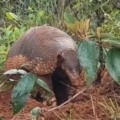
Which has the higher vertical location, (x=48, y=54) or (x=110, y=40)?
(x=110, y=40)

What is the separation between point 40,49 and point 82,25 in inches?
57.1

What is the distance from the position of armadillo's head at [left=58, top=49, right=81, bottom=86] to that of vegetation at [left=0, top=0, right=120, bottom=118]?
5.9 inches

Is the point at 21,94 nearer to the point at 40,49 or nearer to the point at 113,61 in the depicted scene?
the point at 113,61

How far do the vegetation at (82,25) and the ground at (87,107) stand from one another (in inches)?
7.5

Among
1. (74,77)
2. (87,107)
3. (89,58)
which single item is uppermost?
(89,58)

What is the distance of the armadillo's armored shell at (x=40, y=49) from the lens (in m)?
3.17

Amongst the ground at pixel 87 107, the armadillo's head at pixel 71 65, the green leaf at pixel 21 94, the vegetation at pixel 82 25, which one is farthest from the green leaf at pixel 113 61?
the armadillo's head at pixel 71 65

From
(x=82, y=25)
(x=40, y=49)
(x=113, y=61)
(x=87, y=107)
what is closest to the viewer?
(x=113, y=61)

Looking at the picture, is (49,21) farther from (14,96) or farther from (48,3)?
(14,96)

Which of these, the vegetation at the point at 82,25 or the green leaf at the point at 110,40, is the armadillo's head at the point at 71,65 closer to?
the vegetation at the point at 82,25

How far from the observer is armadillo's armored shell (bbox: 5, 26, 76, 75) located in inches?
125

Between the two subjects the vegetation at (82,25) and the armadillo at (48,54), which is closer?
the vegetation at (82,25)

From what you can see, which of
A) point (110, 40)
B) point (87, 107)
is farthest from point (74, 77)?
point (110, 40)

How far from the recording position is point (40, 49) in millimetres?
3203
